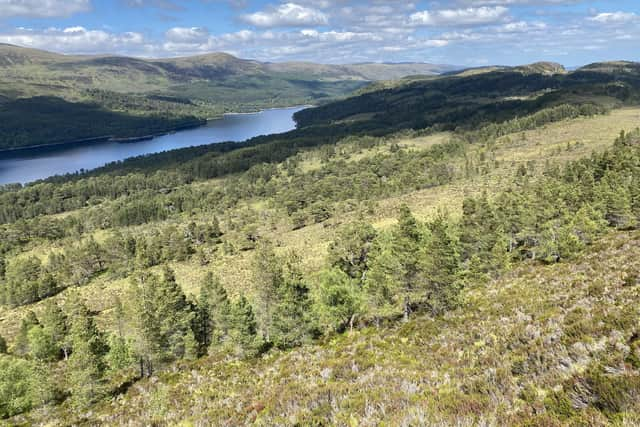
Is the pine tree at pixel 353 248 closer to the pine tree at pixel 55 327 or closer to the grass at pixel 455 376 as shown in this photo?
the grass at pixel 455 376

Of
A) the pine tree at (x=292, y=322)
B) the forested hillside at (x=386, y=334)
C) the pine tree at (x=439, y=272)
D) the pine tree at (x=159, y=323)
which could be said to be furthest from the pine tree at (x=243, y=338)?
the pine tree at (x=439, y=272)

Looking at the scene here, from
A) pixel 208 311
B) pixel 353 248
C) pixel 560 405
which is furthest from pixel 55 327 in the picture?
pixel 560 405

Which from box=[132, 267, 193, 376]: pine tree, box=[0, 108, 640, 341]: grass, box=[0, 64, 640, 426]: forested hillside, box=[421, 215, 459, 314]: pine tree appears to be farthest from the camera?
box=[0, 108, 640, 341]: grass

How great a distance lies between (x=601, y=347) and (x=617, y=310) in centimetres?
482

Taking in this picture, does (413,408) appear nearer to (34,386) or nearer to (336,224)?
(34,386)

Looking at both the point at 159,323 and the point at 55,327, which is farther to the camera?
the point at 55,327

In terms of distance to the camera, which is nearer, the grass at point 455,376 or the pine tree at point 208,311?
the grass at point 455,376

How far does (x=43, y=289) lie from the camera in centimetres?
9738

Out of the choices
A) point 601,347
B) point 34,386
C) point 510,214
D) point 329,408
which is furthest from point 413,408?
point 510,214

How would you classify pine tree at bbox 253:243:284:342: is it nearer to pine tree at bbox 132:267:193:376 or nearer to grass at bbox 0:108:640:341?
grass at bbox 0:108:640:341

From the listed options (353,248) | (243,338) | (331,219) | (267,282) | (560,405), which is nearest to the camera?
(560,405)

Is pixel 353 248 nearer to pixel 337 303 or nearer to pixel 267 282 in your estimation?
pixel 267 282

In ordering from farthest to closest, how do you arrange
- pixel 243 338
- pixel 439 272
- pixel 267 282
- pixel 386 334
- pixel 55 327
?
pixel 55 327, pixel 267 282, pixel 243 338, pixel 439 272, pixel 386 334

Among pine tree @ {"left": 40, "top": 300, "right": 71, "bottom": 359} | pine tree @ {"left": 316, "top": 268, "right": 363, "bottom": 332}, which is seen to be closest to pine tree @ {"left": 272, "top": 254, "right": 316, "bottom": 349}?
pine tree @ {"left": 316, "top": 268, "right": 363, "bottom": 332}
